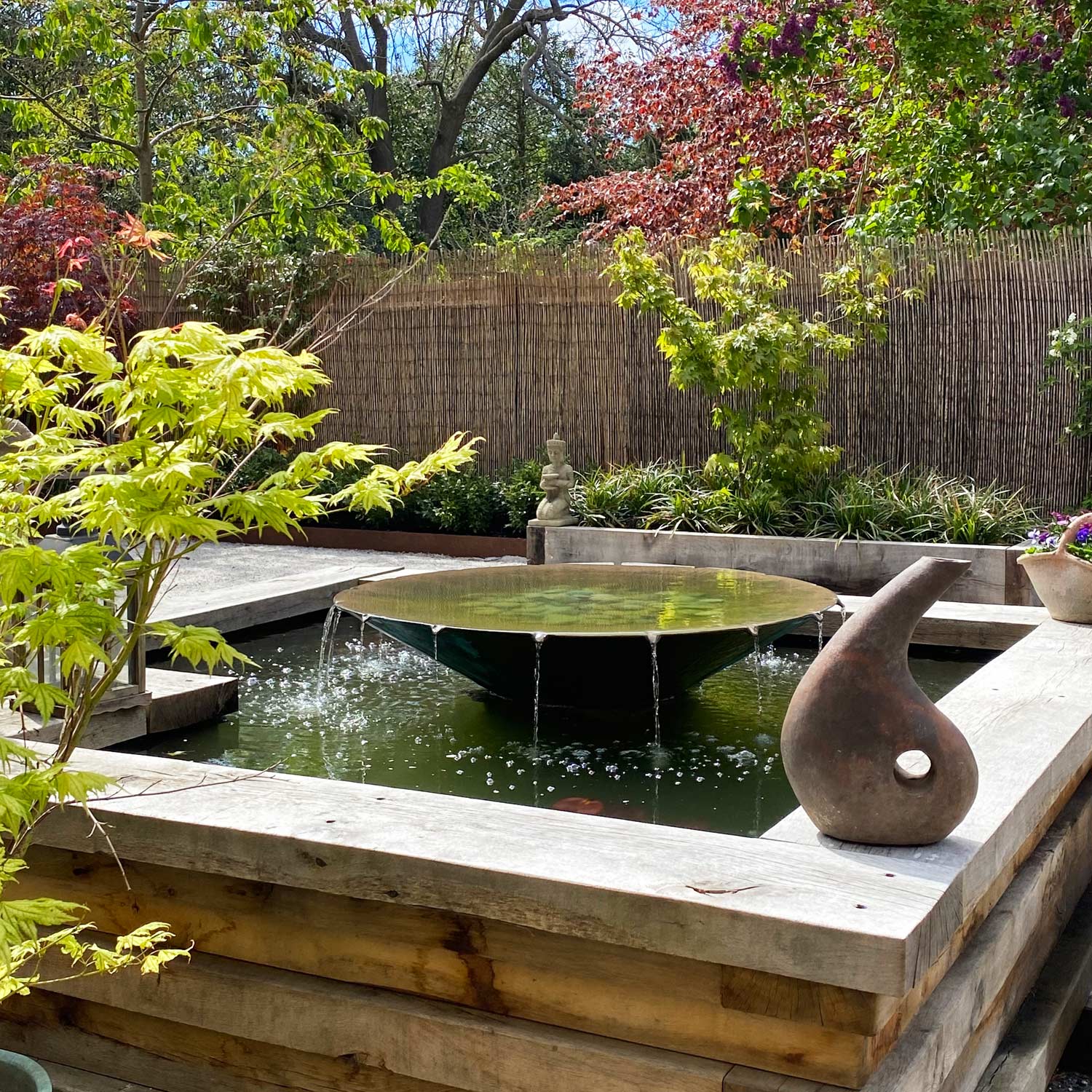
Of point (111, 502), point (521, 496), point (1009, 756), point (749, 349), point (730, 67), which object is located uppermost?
point (730, 67)

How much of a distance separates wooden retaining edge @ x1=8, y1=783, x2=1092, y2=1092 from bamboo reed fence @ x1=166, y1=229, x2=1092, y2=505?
6.11 metres

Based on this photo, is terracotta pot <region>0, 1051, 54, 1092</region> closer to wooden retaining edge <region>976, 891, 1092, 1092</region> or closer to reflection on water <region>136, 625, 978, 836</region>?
wooden retaining edge <region>976, 891, 1092, 1092</region>

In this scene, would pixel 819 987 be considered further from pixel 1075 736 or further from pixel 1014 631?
pixel 1014 631

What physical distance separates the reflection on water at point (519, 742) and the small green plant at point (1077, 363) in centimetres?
334

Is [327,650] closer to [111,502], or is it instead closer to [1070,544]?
[1070,544]

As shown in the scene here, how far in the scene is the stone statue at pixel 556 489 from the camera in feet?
30.5

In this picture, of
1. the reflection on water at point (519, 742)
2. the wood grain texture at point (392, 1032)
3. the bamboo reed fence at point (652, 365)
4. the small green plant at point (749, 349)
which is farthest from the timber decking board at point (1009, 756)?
the bamboo reed fence at point (652, 365)

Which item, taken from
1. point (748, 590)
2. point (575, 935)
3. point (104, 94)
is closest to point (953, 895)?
point (575, 935)

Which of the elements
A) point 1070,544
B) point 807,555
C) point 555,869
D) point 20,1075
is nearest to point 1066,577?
point 1070,544

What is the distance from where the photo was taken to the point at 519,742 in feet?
15.8

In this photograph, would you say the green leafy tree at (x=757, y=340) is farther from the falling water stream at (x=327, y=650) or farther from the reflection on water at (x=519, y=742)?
the falling water stream at (x=327, y=650)

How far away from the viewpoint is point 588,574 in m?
6.39

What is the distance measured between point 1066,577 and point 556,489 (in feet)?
15.4

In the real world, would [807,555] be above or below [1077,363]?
below
